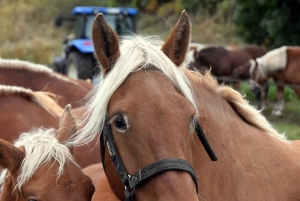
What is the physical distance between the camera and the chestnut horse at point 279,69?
10.6 meters

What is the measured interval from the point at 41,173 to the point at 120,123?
1.69ft

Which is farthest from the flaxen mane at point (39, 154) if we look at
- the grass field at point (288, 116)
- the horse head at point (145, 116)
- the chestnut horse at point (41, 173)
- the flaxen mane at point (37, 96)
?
the grass field at point (288, 116)

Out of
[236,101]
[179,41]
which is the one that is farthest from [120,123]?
[236,101]

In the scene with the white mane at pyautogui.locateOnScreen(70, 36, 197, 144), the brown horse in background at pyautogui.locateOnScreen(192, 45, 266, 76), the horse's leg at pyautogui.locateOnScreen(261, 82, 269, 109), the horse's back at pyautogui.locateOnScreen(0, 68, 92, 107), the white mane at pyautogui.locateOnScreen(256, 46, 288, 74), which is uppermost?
the white mane at pyautogui.locateOnScreen(70, 36, 197, 144)

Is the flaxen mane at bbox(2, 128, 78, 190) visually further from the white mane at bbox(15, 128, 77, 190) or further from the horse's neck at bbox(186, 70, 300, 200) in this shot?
the horse's neck at bbox(186, 70, 300, 200)

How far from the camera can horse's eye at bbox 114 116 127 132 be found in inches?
79.0

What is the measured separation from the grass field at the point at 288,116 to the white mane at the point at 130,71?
5719 millimetres

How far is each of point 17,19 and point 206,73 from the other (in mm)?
27911

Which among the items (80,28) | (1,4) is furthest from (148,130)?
(1,4)

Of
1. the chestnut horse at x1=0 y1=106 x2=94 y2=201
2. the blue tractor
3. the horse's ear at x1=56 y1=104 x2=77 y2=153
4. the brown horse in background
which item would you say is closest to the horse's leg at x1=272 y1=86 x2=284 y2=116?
the brown horse in background

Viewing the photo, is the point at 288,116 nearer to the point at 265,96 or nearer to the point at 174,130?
the point at 265,96

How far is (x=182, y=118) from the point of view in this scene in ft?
6.55

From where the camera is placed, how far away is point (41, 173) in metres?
2.23

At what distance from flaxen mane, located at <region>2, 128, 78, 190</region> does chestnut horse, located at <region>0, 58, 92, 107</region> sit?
196 cm
